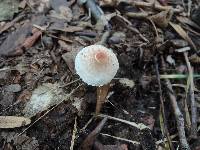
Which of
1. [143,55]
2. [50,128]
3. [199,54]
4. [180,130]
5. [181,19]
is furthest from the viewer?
[181,19]

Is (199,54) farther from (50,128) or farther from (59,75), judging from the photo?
(50,128)

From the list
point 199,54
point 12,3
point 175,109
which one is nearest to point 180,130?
point 175,109

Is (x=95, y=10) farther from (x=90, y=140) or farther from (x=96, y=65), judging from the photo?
(x=90, y=140)

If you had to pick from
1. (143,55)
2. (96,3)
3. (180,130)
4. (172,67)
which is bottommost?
(180,130)

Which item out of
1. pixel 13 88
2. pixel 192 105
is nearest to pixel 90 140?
pixel 13 88

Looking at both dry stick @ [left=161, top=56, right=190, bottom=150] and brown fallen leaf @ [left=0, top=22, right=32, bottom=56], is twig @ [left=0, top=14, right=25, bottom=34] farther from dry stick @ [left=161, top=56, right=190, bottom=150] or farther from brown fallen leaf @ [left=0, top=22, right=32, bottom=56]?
dry stick @ [left=161, top=56, right=190, bottom=150]

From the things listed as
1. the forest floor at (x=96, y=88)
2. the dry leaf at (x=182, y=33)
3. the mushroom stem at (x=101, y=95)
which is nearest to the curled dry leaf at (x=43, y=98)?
the forest floor at (x=96, y=88)
